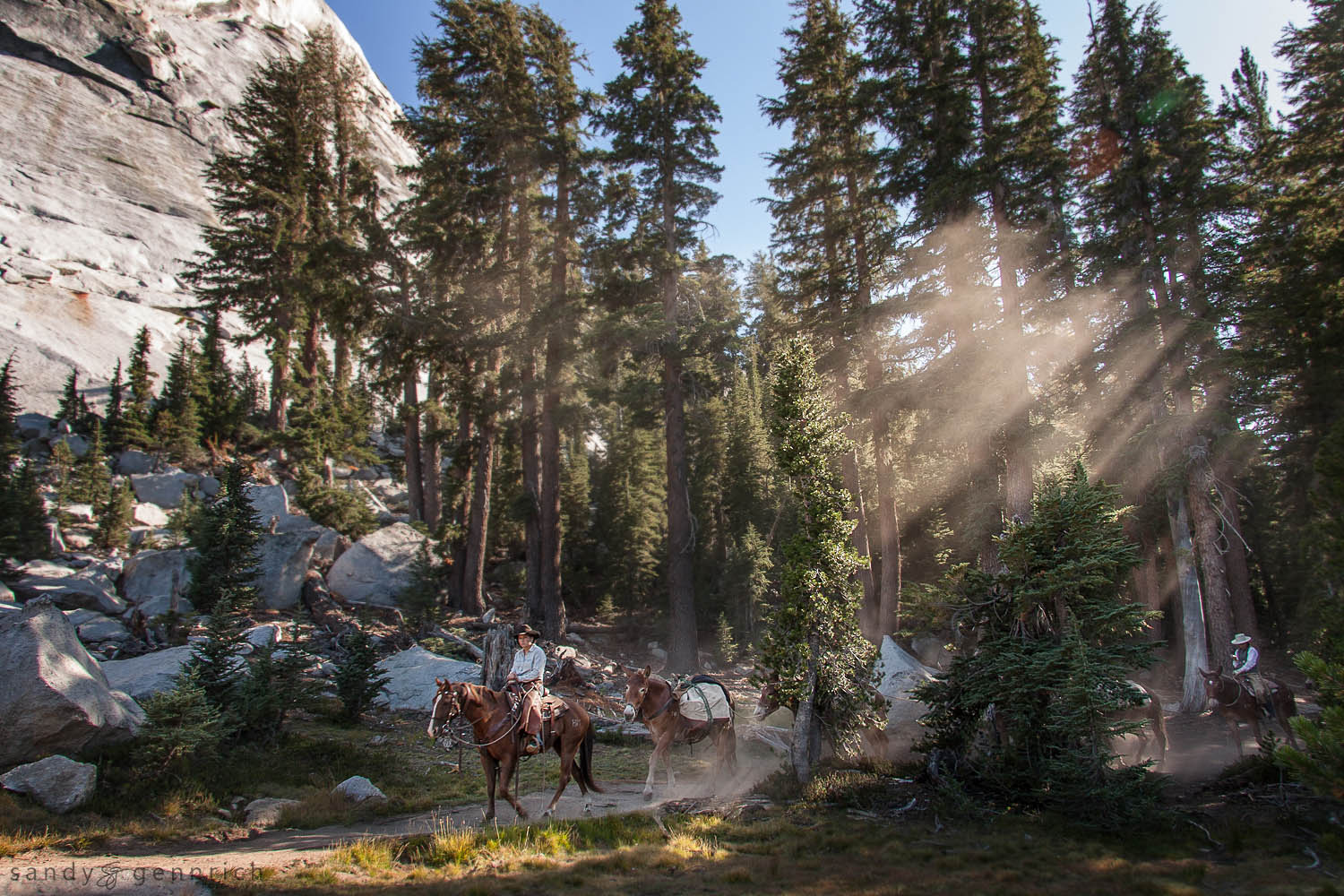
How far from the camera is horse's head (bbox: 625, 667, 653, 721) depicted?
10.8m

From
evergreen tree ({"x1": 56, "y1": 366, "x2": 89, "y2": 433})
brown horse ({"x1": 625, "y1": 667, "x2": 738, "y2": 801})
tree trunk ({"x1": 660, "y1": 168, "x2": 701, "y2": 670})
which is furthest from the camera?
evergreen tree ({"x1": 56, "y1": 366, "x2": 89, "y2": 433})

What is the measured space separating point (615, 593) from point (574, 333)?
16.7m

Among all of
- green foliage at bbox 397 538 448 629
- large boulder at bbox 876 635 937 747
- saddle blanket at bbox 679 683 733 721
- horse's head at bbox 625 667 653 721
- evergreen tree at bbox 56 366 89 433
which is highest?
evergreen tree at bbox 56 366 89 433

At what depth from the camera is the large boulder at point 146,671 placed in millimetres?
11641

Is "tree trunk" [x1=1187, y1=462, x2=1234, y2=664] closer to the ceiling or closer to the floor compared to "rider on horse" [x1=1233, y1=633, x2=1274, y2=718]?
closer to the ceiling

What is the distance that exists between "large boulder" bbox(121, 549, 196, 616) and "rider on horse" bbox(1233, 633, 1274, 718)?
26.6 m

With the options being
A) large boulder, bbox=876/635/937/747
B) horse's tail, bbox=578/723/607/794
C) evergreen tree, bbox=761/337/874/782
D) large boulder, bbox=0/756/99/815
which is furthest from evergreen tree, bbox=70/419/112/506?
large boulder, bbox=876/635/937/747

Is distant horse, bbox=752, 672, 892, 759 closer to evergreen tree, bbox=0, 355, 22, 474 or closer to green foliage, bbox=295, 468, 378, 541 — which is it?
green foliage, bbox=295, 468, 378, 541

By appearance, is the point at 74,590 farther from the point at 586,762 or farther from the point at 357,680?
the point at 586,762

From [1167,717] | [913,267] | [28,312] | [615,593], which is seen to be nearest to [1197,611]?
[1167,717]

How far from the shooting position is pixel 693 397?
22.3 meters

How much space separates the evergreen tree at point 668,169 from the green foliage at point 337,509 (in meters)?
13.0

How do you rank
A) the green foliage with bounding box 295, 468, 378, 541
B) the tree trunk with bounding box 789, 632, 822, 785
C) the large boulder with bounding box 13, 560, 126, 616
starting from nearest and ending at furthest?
the tree trunk with bounding box 789, 632, 822, 785
the large boulder with bounding box 13, 560, 126, 616
the green foliage with bounding box 295, 468, 378, 541

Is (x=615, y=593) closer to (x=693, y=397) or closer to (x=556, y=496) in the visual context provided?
(x=556, y=496)
